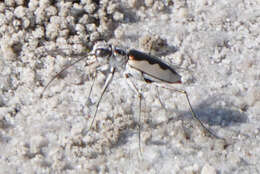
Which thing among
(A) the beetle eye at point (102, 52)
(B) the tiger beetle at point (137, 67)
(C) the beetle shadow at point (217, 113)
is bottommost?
(C) the beetle shadow at point (217, 113)

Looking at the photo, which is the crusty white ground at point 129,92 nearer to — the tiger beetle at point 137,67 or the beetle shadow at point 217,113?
the beetle shadow at point 217,113

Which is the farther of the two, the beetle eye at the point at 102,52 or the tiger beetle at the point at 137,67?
the beetle eye at the point at 102,52

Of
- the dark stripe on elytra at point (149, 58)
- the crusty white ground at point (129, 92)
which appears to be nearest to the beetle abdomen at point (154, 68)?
the dark stripe on elytra at point (149, 58)

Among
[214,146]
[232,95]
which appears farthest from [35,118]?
[232,95]

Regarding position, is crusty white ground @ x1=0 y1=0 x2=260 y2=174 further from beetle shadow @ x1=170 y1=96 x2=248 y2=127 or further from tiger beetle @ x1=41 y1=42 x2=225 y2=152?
tiger beetle @ x1=41 y1=42 x2=225 y2=152

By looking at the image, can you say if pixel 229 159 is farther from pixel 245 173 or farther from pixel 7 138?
pixel 7 138

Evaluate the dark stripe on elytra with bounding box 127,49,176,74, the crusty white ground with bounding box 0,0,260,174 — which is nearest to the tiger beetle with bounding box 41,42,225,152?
the dark stripe on elytra with bounding box 127,49,176,74

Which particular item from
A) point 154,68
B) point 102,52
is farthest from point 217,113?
point 102,52
